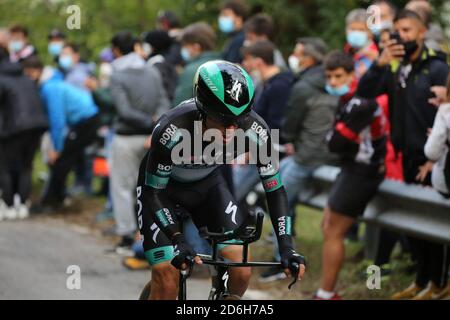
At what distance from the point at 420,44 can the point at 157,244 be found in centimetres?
347

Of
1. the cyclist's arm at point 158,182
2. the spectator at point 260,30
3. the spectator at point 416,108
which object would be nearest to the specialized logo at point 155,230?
the cyclist's arm at point 158,182

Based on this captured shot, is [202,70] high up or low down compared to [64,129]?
up

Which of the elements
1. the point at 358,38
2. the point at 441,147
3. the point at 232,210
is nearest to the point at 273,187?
the point at 232,210

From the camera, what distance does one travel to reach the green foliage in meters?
17.5

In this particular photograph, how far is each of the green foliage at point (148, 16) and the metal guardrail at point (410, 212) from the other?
751 centimetres

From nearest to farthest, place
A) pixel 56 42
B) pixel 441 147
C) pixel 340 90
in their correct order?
pixel 441 147 < pixel 340 90 < pixel 56 42

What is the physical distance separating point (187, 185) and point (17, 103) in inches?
312

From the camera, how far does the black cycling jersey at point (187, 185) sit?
6.29 meters

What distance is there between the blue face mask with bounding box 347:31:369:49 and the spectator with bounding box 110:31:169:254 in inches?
98.2

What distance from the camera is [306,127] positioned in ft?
33.6

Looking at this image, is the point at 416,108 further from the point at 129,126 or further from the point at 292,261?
the point at 129,126

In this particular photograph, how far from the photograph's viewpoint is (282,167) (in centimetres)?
1060
